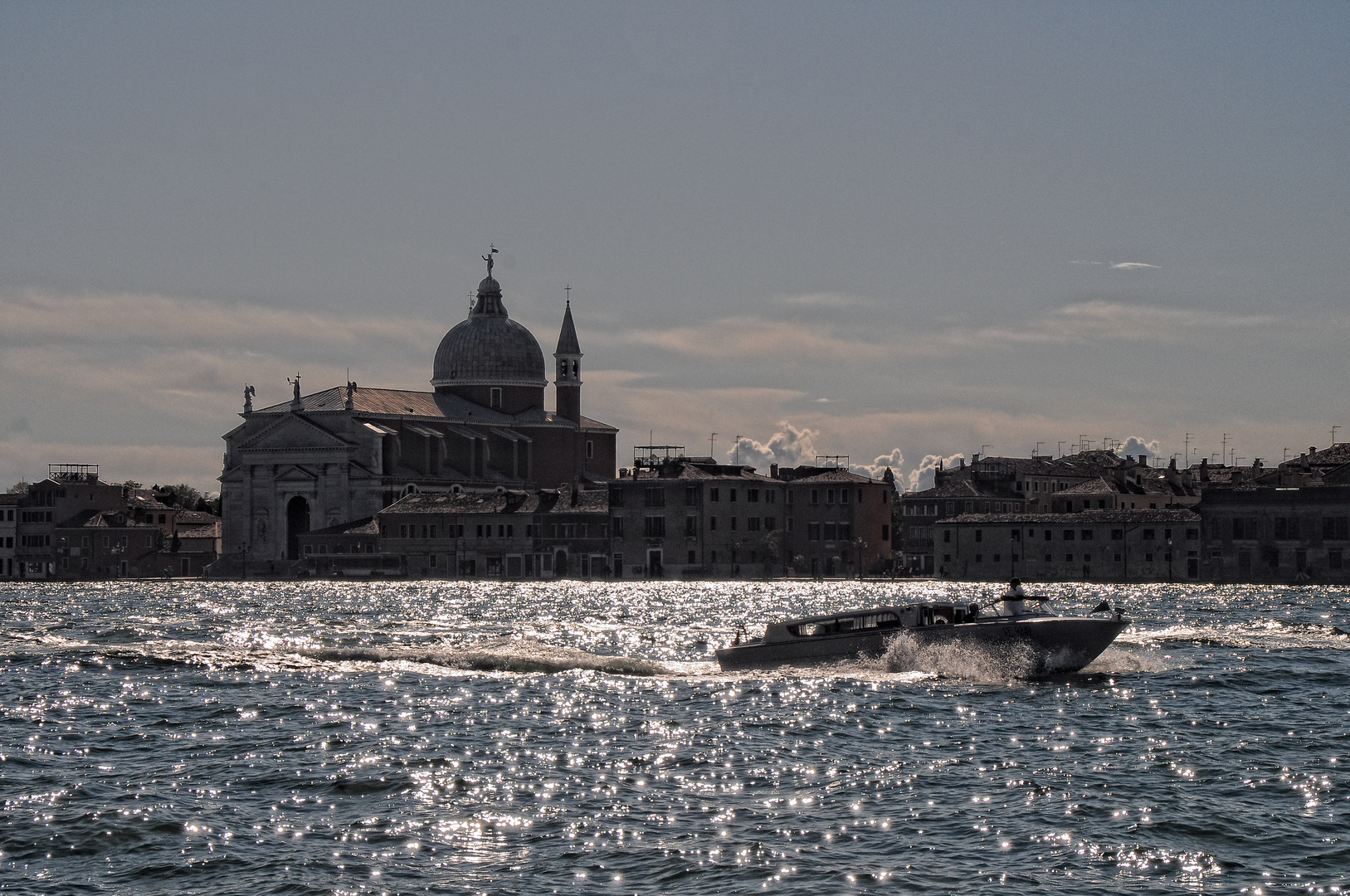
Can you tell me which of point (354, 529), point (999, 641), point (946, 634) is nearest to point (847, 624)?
point (946, 634)

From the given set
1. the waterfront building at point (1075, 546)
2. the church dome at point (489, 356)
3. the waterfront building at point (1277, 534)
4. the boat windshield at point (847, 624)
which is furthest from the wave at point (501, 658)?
the church dome at point (489, 356)

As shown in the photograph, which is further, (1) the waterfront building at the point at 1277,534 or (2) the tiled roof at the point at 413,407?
(2) the tiled roof at the point at 413,407

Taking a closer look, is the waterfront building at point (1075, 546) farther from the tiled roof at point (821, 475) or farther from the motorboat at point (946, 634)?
the motorboat at point (946, 634)

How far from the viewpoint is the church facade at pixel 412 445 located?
386 feet

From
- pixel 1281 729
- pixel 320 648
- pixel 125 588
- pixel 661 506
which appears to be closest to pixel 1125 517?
pixel 661 506

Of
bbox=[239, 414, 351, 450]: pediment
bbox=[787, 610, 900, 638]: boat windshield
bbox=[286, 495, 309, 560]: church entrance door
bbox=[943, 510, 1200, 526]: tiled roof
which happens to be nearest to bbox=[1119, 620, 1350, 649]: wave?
bbox=[787, 610, 900, 638]: boat windshield

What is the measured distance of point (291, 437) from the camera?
11950 cm

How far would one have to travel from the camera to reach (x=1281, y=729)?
24578 mm

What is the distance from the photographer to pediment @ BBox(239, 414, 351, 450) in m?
118

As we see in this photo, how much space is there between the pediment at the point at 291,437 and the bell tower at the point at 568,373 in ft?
71.0

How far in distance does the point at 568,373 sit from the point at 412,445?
19.7 m

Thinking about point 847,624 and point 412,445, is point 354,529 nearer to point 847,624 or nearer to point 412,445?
point 412,445

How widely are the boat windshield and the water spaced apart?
0.78 metres

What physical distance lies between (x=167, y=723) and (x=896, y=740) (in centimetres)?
1160
